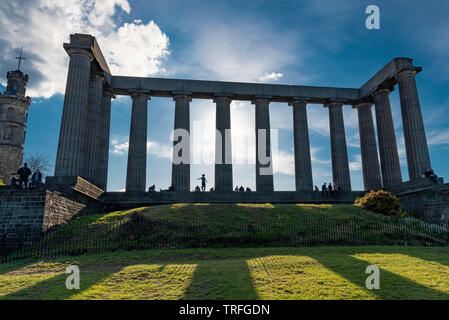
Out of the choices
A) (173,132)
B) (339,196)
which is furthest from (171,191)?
(339,196)

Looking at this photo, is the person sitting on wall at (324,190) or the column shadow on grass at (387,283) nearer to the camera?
the column shadow on grass at (387,283)

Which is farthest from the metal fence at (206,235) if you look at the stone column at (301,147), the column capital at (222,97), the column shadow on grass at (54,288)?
the column capital at (222,97)

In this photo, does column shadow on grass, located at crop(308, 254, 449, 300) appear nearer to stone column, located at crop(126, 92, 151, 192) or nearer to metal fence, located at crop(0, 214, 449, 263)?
metal fence, located at crop(0, 214, 449, 263)

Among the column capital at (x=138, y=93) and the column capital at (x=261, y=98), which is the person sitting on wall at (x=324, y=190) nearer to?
the column capital at (x=261, y=98)

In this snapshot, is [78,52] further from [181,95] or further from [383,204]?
[383,204]

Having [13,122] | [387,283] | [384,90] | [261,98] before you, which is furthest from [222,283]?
[13,122]

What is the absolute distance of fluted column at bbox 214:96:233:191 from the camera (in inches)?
1357

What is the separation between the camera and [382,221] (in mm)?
21031

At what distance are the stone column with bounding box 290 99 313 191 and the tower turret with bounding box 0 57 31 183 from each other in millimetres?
55951

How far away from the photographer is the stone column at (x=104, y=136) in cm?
3381

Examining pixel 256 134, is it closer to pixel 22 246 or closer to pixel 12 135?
pixel 22 246

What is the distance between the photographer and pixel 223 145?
3572 cm

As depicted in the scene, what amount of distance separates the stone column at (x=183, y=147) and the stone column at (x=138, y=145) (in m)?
3.30
